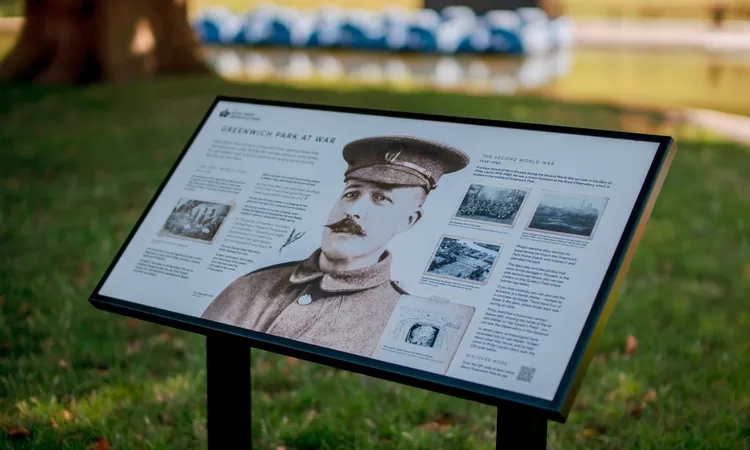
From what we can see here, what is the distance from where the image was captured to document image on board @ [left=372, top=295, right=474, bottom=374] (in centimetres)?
240

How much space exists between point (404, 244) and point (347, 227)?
20 centimetres

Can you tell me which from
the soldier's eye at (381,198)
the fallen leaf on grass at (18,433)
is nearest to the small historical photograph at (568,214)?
the soldier's eye at (381,198)

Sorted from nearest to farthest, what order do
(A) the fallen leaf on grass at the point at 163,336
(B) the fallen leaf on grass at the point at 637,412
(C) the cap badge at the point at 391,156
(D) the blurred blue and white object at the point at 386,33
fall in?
(C) the cap badge at the point at 391,156 < (B) the fallen leaf on grass at the point at 637,412 < (A) the fallen leaf on grass at the point at 163,336 < (D) the blurred blue and white object at the point at 386,33

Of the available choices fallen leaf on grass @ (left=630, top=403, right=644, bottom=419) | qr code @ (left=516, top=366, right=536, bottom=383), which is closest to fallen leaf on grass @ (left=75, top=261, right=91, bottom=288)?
fallen leaf on grass @ (left=630, top=403, right=644, bottom=419)

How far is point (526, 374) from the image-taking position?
2.27 metres

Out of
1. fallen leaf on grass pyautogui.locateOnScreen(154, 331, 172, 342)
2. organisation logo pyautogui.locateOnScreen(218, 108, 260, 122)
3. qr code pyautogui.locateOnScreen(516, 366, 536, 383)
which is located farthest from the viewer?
fallen leaf on grass pyautogui.locateOnScreen(154, 331, 172, 342)

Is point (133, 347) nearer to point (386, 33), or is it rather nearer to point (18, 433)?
point (18, 433)

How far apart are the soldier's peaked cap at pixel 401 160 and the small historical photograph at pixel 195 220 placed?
44cm

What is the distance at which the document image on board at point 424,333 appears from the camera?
2.40 m

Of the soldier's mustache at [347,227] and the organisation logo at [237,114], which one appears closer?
the soldier's mustache at [347,227]

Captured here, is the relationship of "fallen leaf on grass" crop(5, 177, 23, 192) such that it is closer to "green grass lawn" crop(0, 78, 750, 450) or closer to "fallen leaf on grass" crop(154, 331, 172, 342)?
"green grass lawn" crop(0, 78, 750, 450)

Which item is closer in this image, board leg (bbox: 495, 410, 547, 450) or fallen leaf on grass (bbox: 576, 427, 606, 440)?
board leg (bbox: 495, 410, 547, 450)

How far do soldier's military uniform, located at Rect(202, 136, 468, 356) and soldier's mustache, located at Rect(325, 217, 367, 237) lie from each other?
0.28 feet

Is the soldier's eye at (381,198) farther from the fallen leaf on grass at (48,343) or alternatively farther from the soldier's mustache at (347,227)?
the fallen leaf on grass at (48,343)
